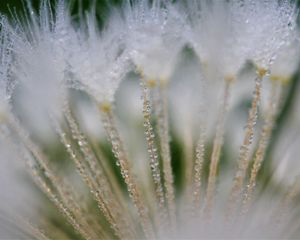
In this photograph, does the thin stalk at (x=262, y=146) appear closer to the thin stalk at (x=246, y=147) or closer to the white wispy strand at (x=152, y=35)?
the thin stalk at (x=246, y=147)

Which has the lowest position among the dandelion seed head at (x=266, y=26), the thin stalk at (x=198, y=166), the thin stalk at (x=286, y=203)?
the thin stalk at (x=286, y=203)

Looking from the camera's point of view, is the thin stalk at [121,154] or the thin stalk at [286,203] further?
the thin stalk at [286,203]

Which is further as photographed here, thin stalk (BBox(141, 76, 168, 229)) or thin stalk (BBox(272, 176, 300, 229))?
thin stalk (BBox(272, 176, 300, 229))

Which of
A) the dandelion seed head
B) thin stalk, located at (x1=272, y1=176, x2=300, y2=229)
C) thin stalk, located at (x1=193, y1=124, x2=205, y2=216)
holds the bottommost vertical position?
thin stalk, located at (x1=272, y1=176, x2=300, y2=229)

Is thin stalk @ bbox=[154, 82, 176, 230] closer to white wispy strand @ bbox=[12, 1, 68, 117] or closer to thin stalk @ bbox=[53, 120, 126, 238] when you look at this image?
thin stalk @ bbox=[53, 120, 126, 238]

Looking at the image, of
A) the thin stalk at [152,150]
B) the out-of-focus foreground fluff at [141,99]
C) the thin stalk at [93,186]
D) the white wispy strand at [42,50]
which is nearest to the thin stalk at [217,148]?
the out-of-focus foreground fluff at [141,99]

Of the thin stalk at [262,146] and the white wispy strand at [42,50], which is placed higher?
the white wispy strand at [42,50]

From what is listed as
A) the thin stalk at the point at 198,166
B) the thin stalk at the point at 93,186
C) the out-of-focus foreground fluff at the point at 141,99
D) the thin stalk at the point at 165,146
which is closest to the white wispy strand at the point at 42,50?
the out-of-focus foreground fluff at the point at 141,99

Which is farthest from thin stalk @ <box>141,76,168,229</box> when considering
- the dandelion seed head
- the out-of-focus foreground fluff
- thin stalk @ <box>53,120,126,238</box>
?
the dandelion seed head

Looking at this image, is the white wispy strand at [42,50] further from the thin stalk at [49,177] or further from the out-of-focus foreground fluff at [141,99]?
the thin stalk at [49,177]
